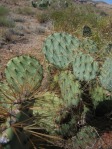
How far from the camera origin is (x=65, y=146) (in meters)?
5.62

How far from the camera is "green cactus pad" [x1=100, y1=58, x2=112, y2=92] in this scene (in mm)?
6520

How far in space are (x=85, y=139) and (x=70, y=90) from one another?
0.81m

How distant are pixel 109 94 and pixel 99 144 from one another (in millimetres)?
1580

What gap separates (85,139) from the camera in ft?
18.2

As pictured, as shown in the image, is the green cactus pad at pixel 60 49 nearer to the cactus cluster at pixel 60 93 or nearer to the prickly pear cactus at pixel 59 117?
the cactus cluster at pixel 60 93

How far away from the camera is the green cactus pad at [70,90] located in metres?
6.02

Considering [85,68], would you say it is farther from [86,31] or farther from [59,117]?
[86,31]

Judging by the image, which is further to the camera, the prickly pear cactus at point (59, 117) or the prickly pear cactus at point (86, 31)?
the prickly pear cactus at point (86, 31)

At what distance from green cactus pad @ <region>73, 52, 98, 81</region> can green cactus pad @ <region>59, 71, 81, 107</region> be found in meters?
0.22

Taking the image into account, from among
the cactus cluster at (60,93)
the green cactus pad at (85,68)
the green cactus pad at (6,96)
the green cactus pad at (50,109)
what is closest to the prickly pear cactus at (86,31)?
the cactus cluster at (60,93)

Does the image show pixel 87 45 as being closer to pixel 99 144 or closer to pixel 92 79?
pixel 92 79

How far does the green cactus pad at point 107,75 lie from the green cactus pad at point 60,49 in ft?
1.88

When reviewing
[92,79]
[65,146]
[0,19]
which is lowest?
[0,19]

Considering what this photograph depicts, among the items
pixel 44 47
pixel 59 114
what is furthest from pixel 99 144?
pixel 44 47
